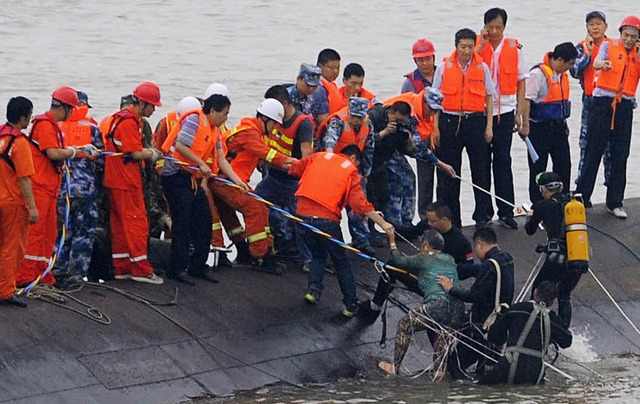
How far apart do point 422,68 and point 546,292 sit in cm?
432

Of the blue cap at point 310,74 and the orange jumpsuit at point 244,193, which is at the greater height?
the blue cap at point 310,74

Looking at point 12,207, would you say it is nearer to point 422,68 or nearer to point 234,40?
point 422,68

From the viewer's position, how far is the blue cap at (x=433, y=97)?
16.4 m

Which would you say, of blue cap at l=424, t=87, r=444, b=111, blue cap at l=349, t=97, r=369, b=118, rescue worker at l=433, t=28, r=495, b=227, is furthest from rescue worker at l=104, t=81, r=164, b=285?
rescue worker at l=433, t=28, r=495, b=227

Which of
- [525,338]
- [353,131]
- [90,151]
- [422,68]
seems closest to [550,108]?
[422,68]

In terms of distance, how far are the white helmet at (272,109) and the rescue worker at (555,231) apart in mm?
2902

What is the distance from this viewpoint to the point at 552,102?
59.3ft

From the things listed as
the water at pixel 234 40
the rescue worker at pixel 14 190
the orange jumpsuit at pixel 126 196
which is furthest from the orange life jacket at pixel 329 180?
the water at pixel 234 40

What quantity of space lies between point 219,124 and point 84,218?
1655mm

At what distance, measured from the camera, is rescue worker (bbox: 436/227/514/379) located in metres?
14.2

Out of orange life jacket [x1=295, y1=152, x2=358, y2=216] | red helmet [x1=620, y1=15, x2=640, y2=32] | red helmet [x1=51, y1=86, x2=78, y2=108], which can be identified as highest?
red helmet [x1=620, y1=15, x2=640, y2=32]

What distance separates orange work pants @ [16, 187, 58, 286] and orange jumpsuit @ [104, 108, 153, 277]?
69cm

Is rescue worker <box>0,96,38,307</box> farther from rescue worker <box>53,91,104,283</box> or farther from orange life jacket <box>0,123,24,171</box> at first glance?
rescue worker <box>53,91,104,283</box>

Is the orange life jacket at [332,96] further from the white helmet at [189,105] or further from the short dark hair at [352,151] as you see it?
the white helmet at [189,105]
